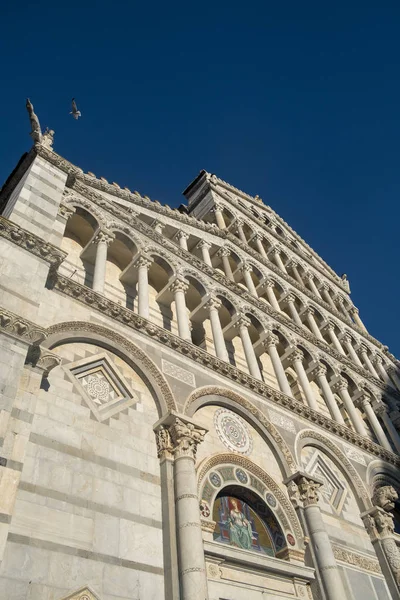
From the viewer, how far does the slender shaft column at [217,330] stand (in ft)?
43.4

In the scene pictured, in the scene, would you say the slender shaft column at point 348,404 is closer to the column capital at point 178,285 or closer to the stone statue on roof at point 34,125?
the column capital at point 178,285

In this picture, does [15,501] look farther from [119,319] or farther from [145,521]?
[119,319]

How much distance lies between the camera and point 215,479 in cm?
1011

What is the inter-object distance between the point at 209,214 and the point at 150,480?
17.7 metres

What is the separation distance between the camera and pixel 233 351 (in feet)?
52.5

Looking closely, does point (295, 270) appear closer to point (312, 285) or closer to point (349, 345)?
point (312, 285)

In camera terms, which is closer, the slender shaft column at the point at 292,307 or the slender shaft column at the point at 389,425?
the slender shaft column at the point at 389,425

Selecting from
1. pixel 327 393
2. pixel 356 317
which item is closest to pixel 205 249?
pixel 327 393

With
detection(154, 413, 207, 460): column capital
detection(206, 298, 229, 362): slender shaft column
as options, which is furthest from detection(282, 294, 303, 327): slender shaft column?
detection(154, 413, 207, 460): column capital

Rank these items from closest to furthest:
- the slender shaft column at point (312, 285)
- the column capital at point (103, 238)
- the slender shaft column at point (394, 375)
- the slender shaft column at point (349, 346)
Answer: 1. the column capital at point (103, 238)
2. the slender shaft column at point (349, 346)
3. the slender shaft column at point (394, 375)
4. the slender shaft column at point (312, 285)

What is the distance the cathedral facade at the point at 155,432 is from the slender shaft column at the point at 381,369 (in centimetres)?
417

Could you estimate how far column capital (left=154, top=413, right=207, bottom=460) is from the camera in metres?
9.34

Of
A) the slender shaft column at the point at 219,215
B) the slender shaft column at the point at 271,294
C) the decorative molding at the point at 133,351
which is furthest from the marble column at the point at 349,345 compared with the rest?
the decorative molding at the point at 133,351

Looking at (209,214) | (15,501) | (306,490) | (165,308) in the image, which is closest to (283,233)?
(209,214)
